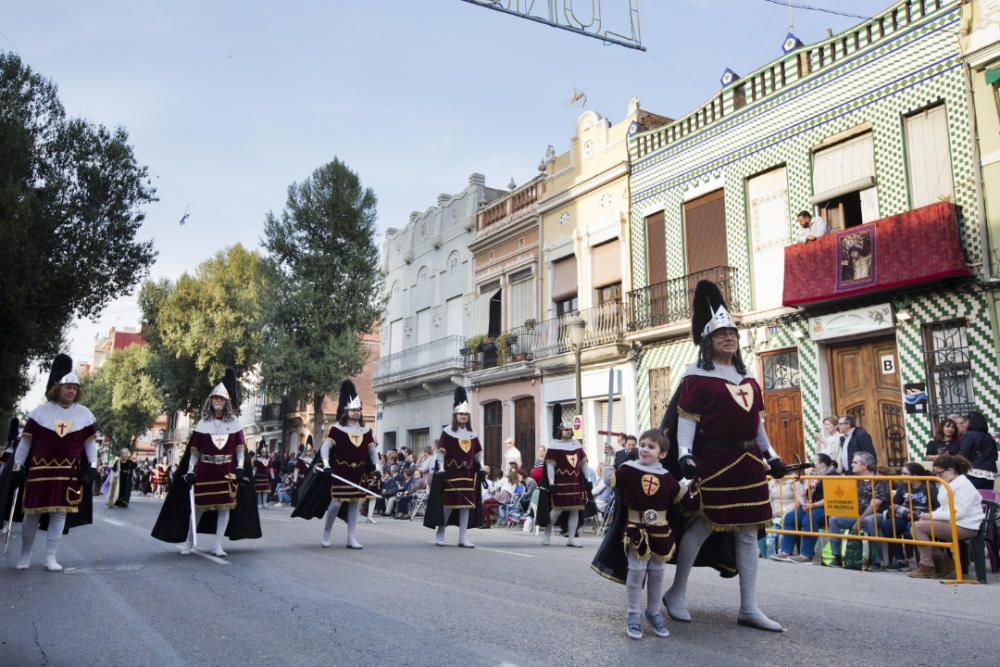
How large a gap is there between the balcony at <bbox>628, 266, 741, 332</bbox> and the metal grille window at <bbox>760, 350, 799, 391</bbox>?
4.66 feet

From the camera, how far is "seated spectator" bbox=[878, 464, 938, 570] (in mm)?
10297

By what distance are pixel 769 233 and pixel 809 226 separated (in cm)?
154

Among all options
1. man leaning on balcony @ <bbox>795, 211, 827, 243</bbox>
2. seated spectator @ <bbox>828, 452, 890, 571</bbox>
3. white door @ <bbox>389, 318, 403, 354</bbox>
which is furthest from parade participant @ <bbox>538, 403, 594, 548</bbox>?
white door @ <bbox>389, 318, 403, 354</bbox>

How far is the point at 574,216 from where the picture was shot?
81.3 ft

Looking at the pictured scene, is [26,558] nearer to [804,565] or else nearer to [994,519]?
[804,565]

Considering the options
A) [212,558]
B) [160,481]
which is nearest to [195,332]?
[160,481]

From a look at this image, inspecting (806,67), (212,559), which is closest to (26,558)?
(212,559)

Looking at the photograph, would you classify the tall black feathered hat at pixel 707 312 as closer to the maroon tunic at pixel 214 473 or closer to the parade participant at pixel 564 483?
the maroon tunic at pixel 214 473

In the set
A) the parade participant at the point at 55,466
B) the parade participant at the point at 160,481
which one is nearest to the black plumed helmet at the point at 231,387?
the parade participant at the point at 55,466

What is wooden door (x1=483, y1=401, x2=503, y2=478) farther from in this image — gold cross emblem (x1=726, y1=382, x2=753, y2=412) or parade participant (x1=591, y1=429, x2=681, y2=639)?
gold cross emblem (x1=726, y1=382, x2=753, y2=412)

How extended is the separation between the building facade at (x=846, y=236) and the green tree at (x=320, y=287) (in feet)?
46.6

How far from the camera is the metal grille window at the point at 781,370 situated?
17.7 metres

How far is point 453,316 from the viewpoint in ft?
101

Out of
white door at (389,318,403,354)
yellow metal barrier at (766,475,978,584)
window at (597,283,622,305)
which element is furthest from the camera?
white door at (389,318,403,354)
